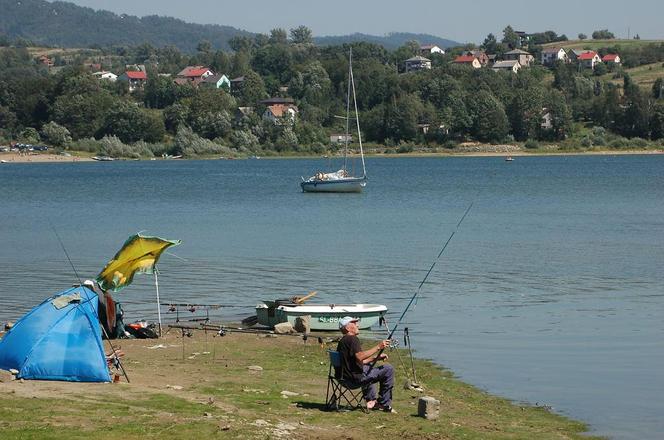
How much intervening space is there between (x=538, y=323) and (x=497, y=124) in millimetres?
156208

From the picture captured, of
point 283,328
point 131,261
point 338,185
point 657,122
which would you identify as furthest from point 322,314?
point 657,122

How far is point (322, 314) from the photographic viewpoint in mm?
26656

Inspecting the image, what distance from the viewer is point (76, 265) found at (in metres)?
42.3

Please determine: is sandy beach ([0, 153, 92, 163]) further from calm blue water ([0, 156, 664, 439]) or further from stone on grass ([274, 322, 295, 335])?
stone on grass ([274, 322, 295, 335])

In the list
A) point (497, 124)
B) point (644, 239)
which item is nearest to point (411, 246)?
point (644, 239)

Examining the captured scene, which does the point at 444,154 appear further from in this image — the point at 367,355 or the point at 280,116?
the point at 367,355

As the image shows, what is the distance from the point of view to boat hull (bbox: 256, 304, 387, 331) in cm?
2664

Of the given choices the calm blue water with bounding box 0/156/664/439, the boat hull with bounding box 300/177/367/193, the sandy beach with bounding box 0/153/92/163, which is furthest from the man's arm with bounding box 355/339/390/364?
the sandy beach with bounding box 0/153/92/163

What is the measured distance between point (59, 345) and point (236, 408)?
3.48 metres

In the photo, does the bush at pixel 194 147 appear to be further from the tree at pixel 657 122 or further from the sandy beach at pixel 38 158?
the tree at pixel 657 122

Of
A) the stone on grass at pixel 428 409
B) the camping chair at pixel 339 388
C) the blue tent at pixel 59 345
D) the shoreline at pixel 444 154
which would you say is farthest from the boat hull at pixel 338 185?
the shoreline at pixel 444 154

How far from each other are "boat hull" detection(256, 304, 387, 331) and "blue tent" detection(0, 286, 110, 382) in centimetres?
771

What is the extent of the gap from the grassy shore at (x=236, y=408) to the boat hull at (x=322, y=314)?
12.3 ft

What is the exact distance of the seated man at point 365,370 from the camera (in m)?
17.2
